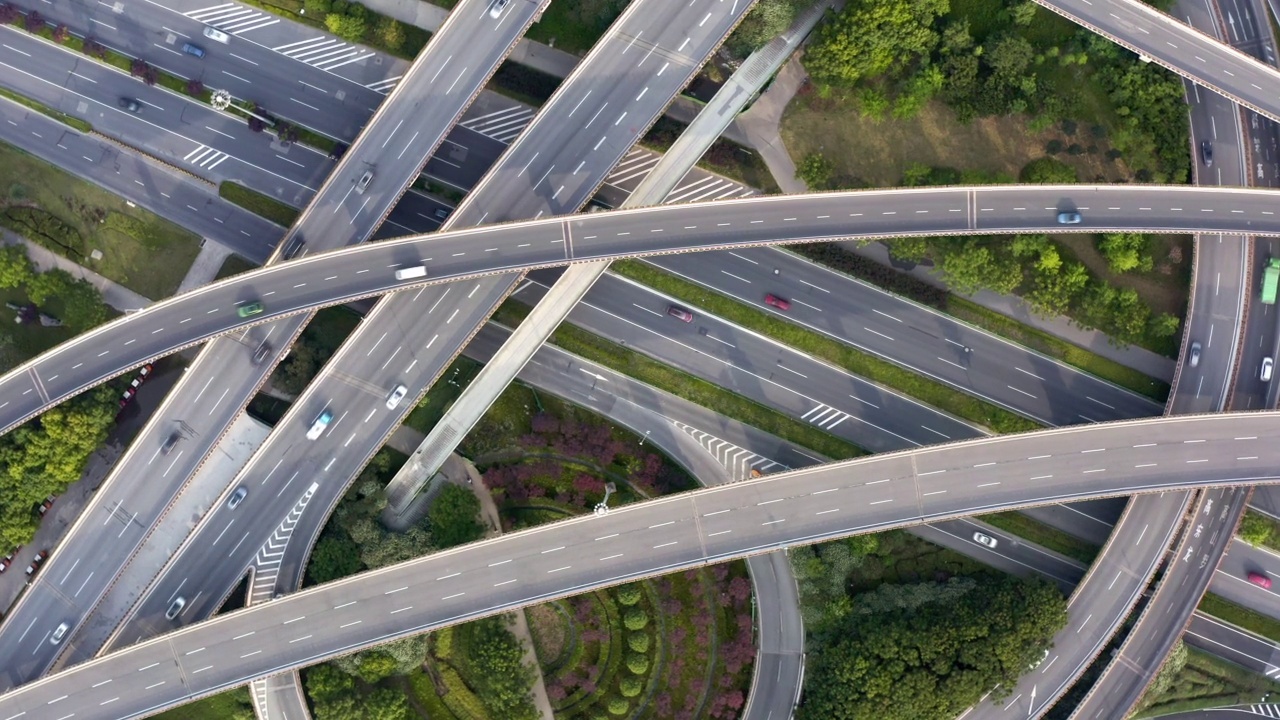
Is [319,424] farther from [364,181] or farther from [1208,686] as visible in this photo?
[1208,686]

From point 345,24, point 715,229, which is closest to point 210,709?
point 715,229

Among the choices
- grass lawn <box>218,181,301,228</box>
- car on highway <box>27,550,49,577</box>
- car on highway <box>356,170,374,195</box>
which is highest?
car on highway <box>356,170,374,195</box>

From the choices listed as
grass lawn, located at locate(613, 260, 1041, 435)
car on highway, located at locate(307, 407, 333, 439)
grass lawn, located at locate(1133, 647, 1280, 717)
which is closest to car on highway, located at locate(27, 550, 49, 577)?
car on highway, located at locate(307, 407, 333, 439)

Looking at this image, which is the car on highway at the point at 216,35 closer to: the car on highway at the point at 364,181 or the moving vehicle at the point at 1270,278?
the car on highway at the point at 364,181

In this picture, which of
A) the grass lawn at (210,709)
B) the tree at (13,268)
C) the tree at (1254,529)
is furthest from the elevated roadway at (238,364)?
the tree at (1254,529)

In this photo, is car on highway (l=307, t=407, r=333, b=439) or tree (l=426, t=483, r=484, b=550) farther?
tree (l=426, t=483, r=484, b=550)

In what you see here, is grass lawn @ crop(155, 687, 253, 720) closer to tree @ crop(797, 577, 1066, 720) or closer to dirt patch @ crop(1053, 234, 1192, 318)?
tree @ crop(797, 577, 1066, 720)

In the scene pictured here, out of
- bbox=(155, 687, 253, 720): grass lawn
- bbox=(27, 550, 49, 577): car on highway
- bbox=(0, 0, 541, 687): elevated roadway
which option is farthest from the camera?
bbox=(27, 550, 49, 577): car on highway

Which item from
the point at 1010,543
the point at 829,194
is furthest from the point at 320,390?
the point at 1010,543
